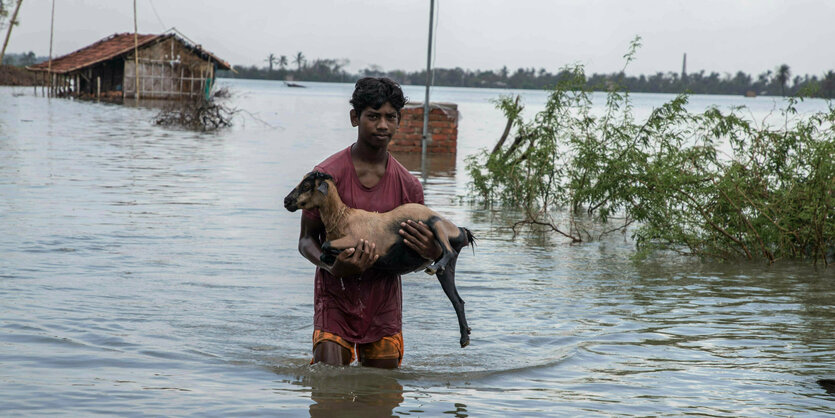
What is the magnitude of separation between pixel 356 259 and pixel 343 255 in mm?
59

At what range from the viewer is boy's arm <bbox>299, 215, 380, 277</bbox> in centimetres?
384

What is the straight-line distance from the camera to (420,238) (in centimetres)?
396

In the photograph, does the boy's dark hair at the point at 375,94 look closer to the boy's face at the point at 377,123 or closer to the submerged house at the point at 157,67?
the boy's face at the point at 377,123

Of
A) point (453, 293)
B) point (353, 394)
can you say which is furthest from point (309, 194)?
point (353, 394)

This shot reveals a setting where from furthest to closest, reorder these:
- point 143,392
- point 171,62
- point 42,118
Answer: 1. point 171,62
2. point 42,118
3. point 143,392

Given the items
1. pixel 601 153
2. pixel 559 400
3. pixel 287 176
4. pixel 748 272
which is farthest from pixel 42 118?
pixel 559 400

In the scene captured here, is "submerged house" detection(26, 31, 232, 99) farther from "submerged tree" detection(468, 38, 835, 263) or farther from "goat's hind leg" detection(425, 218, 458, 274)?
"goat's hind leg" detection(425, 218, 458, 274)

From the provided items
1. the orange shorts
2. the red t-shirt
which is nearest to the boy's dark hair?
the red t-shirt

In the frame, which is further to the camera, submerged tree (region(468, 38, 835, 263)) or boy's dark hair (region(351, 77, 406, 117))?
submerged tree (region(468, 38, 835, 263))

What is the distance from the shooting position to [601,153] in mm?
10992

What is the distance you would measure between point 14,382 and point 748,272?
6.90 metres

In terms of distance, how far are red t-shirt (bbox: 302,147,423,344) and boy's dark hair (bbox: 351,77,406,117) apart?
254 mm

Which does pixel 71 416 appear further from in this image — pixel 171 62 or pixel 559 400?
Result: pixel 171 62

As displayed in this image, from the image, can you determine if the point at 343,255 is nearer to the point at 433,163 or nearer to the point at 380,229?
the point at 380,229
